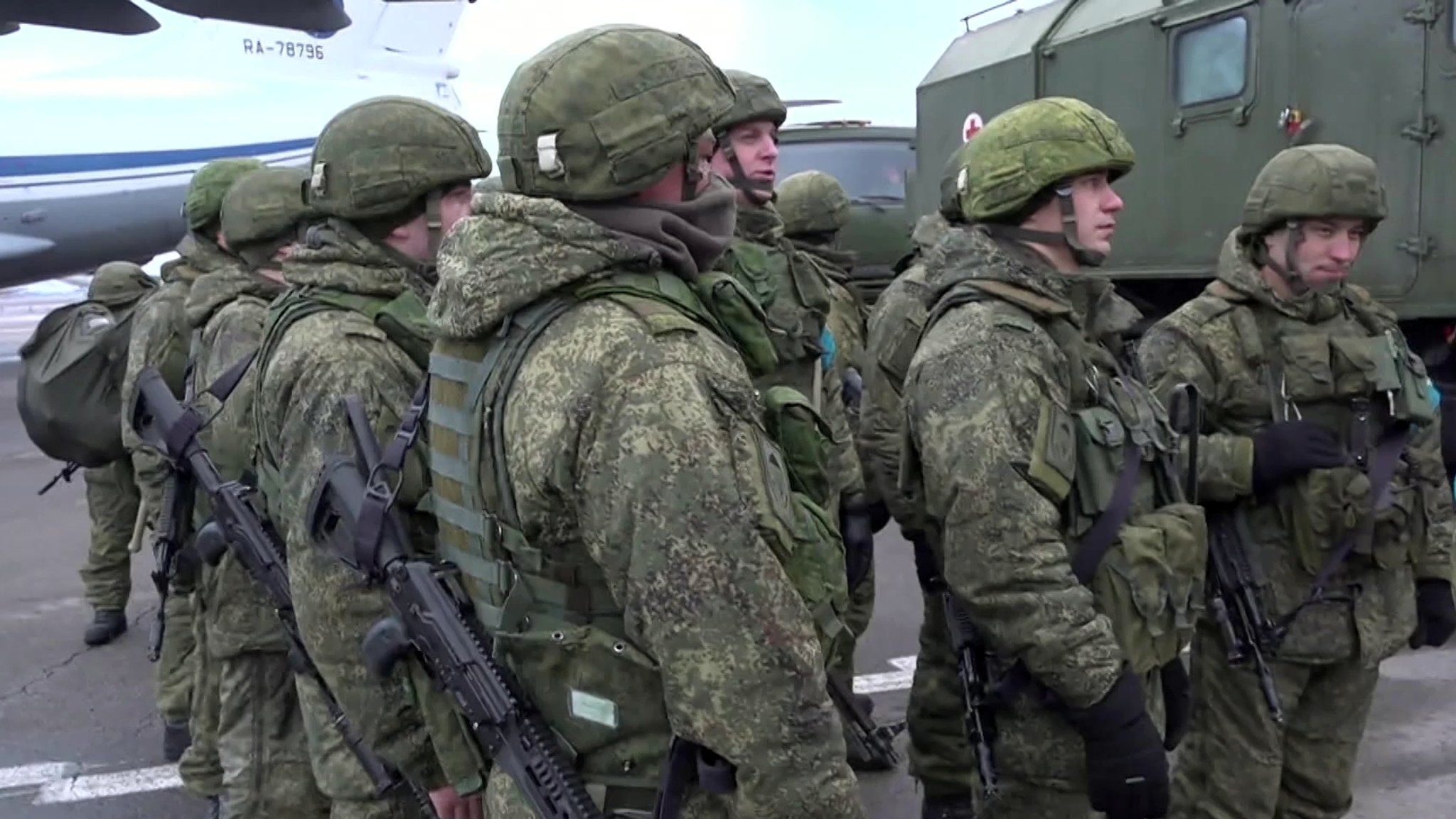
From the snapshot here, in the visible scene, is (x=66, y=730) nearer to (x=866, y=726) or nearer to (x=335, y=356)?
(x=866, y=726)

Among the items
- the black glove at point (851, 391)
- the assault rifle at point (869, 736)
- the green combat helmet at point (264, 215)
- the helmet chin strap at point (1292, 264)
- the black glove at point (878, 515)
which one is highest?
the green combat helmet at point (264, 215)

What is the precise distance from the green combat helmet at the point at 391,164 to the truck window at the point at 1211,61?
501cm

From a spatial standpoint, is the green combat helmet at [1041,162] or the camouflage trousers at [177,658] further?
the camouflage trousers at [177,658]

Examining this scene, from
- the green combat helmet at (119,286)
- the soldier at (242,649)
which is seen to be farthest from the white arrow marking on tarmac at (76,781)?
the green combat helmet at (119,286)

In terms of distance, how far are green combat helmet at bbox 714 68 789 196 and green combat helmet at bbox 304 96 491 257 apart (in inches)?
52.7

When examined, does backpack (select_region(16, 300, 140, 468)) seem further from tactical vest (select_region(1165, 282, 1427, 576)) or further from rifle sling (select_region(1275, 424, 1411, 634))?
rifle sling (select_region(1275, 424, 1411, 634))

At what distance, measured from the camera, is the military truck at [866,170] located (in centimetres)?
1031

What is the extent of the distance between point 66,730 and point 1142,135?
234 inches

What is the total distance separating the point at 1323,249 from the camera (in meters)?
3.24

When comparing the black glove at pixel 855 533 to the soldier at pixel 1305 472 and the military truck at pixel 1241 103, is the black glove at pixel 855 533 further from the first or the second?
the military truck at pixel 1241 103

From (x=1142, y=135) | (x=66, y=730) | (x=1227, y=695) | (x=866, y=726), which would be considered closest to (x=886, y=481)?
(x=866, y=726)

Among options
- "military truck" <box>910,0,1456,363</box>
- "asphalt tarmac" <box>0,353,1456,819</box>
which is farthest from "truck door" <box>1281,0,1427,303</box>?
"asphalt tarmac" <box>0,353,1456,819</box>

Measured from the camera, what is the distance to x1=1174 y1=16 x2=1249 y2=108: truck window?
6621 mm

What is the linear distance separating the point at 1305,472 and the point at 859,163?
7.98m
